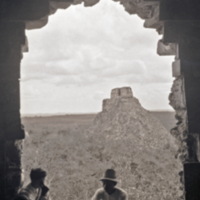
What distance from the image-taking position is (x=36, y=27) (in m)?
3.61

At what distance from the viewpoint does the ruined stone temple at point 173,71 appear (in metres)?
3.21

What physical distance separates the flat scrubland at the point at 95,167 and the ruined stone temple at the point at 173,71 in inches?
462

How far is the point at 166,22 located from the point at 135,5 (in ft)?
2.28

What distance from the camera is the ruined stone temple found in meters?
3.21

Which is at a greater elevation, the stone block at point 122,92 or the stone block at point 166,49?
the stone block at point 122,92

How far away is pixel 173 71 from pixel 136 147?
110 ft

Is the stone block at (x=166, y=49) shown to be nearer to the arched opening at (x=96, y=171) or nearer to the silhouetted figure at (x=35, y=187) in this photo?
the silhouetted figure at (x=35, y=187)

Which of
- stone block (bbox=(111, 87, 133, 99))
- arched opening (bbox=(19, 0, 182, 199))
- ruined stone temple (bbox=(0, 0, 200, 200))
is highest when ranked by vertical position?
stone block (bbox=(111, 87, 133, 99))

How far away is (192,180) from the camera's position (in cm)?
334

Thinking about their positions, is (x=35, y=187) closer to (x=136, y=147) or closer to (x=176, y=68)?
(x=176, y=68)

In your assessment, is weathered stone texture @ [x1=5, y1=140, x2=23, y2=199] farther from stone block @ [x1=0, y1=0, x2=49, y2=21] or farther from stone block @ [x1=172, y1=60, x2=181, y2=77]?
stone block @ [x1=172, y1=60, x2=181, y2=77]

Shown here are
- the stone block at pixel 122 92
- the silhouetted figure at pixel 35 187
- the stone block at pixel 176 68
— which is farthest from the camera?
the stone block at pixel 122 92

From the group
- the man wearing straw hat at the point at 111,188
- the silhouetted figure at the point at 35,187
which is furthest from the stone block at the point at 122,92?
the silhouetted figure at the point at 35,187

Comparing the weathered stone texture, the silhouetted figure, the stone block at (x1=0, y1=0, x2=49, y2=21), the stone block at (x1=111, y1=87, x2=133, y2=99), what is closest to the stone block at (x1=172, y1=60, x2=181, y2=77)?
the stone block at (x1=0, y1=0, x2=49, y2=21)
